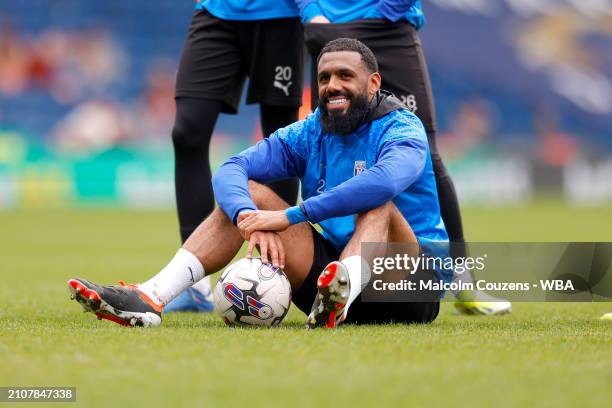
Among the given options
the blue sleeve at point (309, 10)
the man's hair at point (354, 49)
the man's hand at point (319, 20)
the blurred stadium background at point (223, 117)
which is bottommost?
the blurred stadium background at point (223, 117)

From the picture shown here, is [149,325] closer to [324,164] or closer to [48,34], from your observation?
[324,164]

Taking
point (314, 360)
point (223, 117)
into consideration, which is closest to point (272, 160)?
point (314, 360)

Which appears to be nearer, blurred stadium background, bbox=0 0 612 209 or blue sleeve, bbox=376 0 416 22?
blue sleeve, bbox=376 0 416 22

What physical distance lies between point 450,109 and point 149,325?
1937cm

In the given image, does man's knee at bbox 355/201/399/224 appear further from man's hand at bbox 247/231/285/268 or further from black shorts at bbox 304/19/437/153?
black shorts at bbox 304/19/437/153

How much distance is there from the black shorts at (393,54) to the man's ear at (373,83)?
574mm

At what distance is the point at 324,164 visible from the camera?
432 cm

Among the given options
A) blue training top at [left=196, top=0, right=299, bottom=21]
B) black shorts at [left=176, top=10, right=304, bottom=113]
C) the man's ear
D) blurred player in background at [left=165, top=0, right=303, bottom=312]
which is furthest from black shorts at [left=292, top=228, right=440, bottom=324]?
blue training top at [left=196, top=0, right=299, bottom=21]

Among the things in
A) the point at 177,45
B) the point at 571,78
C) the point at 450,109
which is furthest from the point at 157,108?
the point at 571,78

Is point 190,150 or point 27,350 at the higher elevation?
point 190,150

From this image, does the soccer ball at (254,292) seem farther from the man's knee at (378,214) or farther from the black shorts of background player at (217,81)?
the black shorts of background player at (217,81)

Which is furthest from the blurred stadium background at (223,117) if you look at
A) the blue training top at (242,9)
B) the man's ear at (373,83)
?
the man's ear at (373,83)

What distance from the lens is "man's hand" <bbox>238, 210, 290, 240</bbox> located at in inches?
156

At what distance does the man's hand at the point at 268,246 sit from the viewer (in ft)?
13.0
